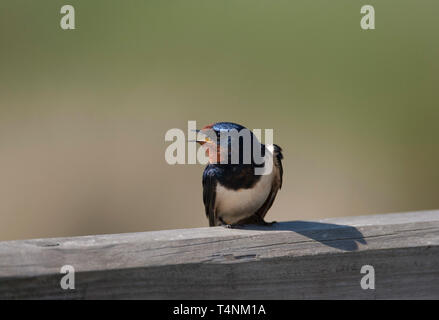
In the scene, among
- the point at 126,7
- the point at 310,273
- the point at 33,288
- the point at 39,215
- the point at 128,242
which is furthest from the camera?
the point at 126,7

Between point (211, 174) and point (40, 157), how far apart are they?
1425 mm

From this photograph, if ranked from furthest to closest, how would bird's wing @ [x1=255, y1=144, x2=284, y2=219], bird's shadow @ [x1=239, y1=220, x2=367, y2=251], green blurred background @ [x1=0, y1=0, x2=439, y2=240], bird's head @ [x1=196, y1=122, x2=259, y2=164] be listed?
green blurred background @ [x1=0, y1=0, x2=439, y2=240] → bird's wing @ [x1=255, y1=144, x2=284, y2=219] → bird's head @ [x1=196, y1=122, x2=259, y2=164] → bird's shadow @ [x1=239, y1=220, x2=367, y2=251]

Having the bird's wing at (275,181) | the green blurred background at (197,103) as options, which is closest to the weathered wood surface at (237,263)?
the bird's wing at (275,181)

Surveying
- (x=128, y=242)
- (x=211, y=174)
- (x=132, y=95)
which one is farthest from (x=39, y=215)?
(x=128, y=242)

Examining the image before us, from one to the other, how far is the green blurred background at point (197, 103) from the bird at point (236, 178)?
3.47 ft

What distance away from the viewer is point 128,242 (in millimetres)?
1465

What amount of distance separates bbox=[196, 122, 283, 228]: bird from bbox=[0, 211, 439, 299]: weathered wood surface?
0.82 meters

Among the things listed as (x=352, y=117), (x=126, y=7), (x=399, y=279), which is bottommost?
(x=399, y=279)

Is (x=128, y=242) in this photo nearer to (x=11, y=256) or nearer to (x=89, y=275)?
(x=89, y=275)

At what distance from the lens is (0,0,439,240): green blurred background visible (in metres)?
3.72

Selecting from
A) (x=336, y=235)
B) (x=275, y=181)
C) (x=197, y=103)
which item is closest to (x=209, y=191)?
(x=275, y=181)

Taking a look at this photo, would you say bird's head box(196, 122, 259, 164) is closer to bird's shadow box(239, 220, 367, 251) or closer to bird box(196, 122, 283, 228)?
bird box(196, 122, 283, 228)

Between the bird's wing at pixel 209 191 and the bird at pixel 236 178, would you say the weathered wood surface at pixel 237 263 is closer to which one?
the bird at pixel 236 178

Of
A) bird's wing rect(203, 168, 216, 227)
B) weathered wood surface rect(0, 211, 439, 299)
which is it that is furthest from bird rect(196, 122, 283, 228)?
weathered wood surface rect(0, 211, 439, 299)
